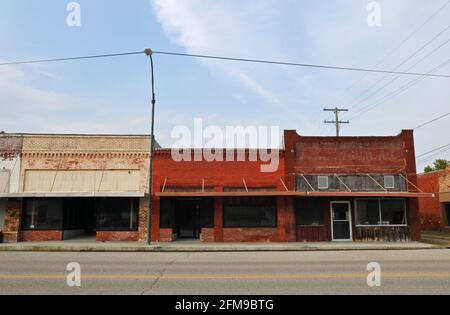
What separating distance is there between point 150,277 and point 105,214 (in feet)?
41.7

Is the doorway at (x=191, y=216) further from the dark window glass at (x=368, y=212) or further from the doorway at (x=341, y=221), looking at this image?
the dark window glass at (x=368, y=212)

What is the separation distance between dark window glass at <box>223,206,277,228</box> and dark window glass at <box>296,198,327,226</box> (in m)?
1.37

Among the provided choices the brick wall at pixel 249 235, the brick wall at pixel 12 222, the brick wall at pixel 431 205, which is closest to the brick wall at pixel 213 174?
the brick wall at pixel 249 235

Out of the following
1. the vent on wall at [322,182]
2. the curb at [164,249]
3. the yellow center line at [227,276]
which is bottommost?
the curb at [164,249]

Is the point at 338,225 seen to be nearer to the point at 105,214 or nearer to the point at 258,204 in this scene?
the point at 258,204

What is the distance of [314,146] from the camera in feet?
73.4

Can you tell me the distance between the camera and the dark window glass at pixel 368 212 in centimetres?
2180

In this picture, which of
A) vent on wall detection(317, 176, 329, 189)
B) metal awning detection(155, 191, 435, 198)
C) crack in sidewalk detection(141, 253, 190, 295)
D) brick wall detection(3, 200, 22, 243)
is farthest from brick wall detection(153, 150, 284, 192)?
crack in sidewalk detection(141, 253, 190, 295)

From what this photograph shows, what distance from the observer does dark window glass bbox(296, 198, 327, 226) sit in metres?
21.6

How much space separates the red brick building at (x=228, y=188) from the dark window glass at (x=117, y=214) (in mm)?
55

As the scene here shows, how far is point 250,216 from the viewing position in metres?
21.6
